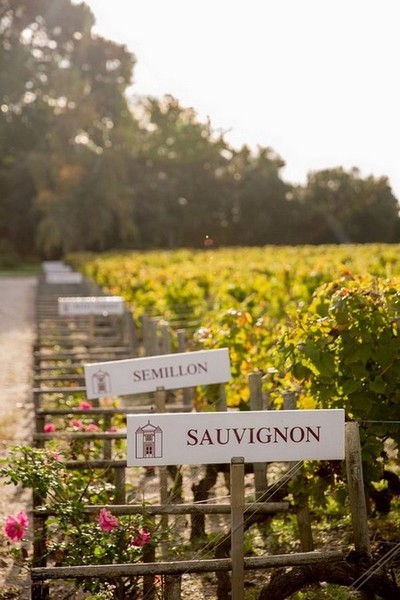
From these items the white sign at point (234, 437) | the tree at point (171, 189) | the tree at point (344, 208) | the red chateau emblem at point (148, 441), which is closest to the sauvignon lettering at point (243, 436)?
the white sign at point (234, 437)

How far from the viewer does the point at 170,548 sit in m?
5.71

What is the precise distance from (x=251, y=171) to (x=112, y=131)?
1072 cm

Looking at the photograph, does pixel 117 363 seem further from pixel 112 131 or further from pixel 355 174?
pixel 112 131

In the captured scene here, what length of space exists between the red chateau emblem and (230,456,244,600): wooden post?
340 millimetres

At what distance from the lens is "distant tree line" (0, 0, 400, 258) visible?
5247 centimetres

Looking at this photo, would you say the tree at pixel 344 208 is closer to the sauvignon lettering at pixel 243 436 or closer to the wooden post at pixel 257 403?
the wooden post at pixel 257 403

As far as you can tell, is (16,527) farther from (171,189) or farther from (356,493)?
(171,189)

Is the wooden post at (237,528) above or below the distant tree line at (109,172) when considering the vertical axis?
below

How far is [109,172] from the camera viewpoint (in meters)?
52.3

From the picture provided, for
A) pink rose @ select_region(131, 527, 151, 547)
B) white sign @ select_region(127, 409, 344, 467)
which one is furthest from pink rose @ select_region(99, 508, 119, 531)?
white sign @ select_region(127, 409, 344, 467)

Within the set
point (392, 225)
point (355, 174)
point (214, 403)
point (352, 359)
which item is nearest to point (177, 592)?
point (352, 359)

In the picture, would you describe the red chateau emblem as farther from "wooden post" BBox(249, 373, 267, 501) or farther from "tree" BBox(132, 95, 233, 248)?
"tree" BBox(132, 95, 233, 248)

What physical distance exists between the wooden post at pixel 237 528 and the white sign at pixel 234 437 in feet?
0.23

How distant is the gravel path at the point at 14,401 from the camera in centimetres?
564
